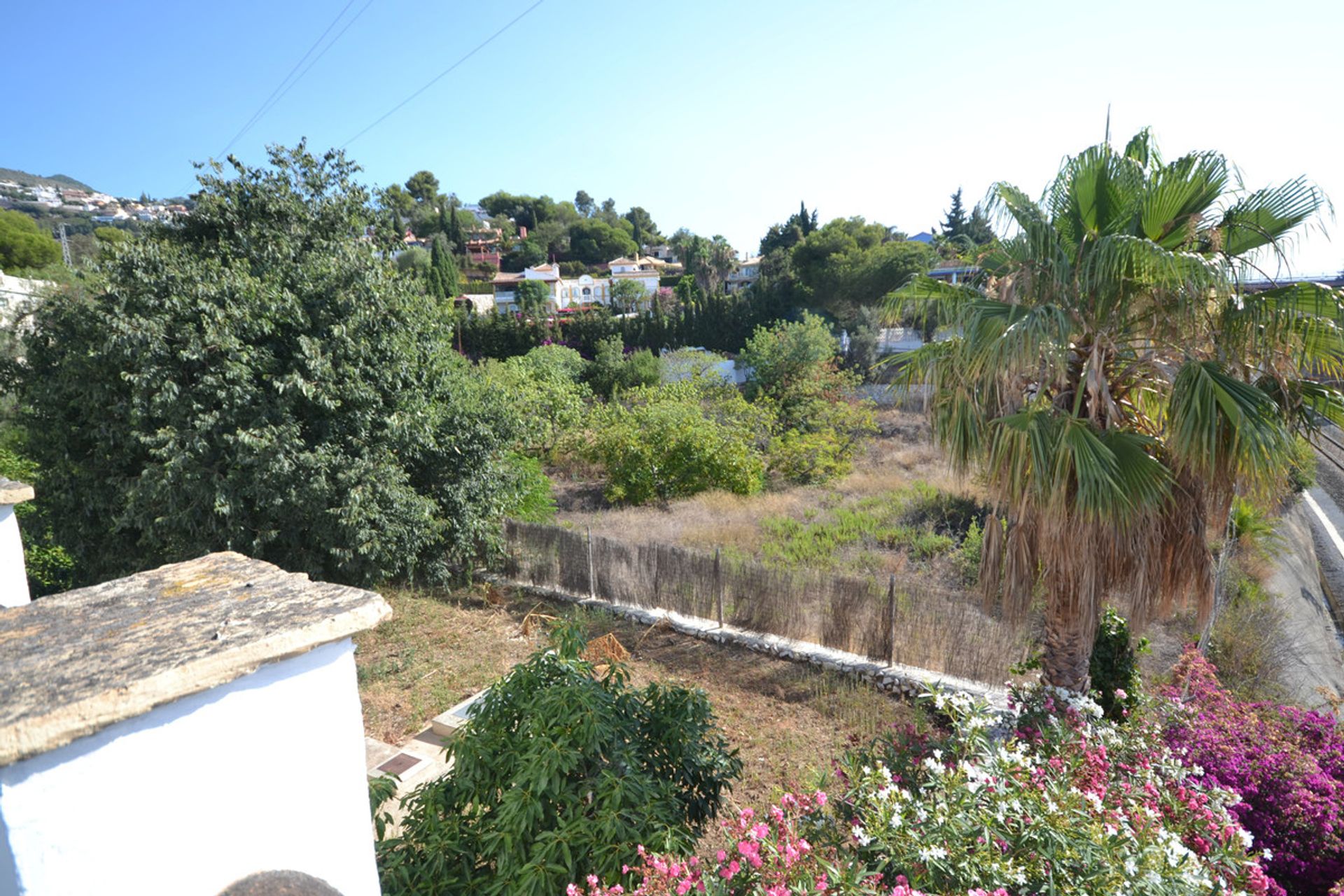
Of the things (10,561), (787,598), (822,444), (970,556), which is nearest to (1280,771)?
(787,598)

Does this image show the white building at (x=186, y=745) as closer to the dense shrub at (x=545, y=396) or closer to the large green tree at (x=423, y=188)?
the dense shrub at (x=545, y=396)

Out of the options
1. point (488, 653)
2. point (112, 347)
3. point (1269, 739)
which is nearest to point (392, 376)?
point (112, 347)

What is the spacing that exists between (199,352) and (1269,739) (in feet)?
29.0

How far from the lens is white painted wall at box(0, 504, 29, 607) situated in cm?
313

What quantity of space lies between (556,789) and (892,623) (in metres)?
4.27

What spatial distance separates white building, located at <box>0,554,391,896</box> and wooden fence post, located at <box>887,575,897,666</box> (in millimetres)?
5290

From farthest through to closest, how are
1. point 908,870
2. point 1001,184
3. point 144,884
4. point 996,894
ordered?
point 1001,184 < point 908,870 < point 996,894 < point 144,884

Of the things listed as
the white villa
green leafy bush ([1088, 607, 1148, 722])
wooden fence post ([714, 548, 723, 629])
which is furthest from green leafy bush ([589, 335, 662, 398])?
the white villa

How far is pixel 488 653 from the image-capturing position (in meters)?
7.21

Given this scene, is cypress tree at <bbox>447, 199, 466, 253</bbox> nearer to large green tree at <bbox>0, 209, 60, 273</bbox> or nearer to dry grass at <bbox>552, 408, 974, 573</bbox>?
large green tree at <bbox>0, 209, 60, 273</bbox>

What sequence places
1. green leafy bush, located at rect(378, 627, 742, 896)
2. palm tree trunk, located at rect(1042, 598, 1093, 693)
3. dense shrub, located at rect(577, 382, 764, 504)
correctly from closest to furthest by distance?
green leafy bush, located at rect(378, 627, 742, 896), palm tree trunk, located at rect(1042, 598, 1093, 693), dense shrub, located at rect(577, 382, 764, 504)

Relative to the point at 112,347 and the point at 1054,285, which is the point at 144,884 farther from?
the point at 112,347

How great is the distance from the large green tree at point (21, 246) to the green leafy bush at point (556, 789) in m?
29.7

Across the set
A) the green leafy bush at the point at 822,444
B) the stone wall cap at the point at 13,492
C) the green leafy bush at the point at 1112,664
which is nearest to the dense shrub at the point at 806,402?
the green leafy bush at the point at 822,444
